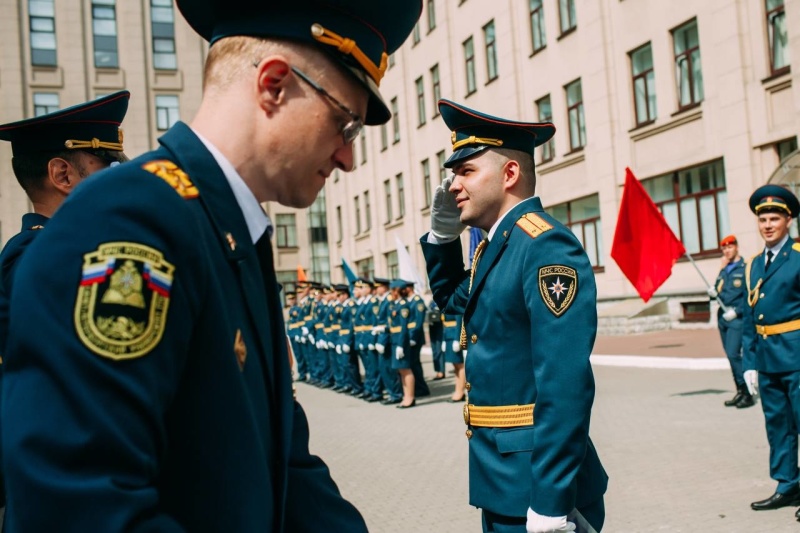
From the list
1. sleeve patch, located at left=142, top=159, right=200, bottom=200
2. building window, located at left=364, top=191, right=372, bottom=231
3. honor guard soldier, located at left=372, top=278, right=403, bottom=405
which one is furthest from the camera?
building window, located at left=364, top=191, right=372, bottom=231

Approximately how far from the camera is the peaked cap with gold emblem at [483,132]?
11.9 ft

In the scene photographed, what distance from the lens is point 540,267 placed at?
124 inches

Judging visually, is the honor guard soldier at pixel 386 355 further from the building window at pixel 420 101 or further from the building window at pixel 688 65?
the building window at pixel 420 101

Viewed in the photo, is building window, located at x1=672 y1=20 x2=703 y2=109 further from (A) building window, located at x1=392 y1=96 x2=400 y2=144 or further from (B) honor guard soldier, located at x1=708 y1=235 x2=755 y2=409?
(A) building window, located at x1=392 y1=96 x2=400 y2=144

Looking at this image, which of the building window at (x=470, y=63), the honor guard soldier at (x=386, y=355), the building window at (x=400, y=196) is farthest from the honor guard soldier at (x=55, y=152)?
the building window at (x=400, y=196)

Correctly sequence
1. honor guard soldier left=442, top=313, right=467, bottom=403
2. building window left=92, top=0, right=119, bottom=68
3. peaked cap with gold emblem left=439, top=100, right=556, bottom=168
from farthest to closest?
building window left=92, top=0, right=119, bottom=68, honor guard soldier left=442, top=313, right=467, bottom=403, peaked cap with gold emblem left=439, top=100, right=556, bottom=168

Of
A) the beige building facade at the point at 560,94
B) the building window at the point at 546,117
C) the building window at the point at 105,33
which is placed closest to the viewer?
the beige building facade at the point at 560,94

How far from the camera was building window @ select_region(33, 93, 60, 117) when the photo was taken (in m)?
44.3

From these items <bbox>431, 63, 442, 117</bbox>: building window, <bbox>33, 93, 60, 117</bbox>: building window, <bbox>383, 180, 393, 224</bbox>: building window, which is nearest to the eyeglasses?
<bbox>431, 63, 442, 117</bbox>: building window

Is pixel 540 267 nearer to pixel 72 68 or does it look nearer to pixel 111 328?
pixel 111 328

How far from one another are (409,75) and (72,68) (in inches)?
809

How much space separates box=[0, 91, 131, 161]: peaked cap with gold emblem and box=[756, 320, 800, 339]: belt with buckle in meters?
5.19

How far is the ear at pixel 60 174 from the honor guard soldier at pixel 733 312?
9.55 metres

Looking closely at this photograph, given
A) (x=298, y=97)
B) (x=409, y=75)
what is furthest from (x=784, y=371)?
(x=409, y=75)
